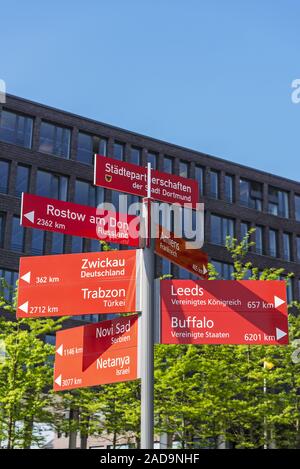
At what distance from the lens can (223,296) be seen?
7.60 metres

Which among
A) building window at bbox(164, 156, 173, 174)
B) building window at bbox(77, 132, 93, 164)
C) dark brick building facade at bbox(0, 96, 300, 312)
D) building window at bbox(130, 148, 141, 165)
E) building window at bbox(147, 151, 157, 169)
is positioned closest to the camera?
dark brick building facade at bbox(0, 96, 300, 312)

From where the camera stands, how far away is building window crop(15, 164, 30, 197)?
45125mm

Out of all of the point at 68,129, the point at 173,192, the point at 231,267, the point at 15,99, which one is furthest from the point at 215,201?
the point at 173,192

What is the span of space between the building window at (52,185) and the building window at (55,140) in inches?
61.2

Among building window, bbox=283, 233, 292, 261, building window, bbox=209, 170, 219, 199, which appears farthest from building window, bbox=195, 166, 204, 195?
building window, bbox=283, 233, 292, 261

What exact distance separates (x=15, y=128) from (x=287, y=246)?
23940 millimetres

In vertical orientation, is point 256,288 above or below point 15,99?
below

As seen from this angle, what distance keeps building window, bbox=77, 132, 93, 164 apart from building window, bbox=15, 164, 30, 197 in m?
4.03

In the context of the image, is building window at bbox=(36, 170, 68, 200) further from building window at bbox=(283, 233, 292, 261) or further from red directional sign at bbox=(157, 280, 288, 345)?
red directional sign at bbox=(157, 280, 288, 345)

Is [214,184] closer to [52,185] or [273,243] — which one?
[273,243]

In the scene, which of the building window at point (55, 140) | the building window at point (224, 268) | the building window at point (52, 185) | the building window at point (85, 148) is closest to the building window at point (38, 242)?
the building window at point (52, 185)

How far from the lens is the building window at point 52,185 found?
45.9 metres

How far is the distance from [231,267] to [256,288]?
1772 inches
